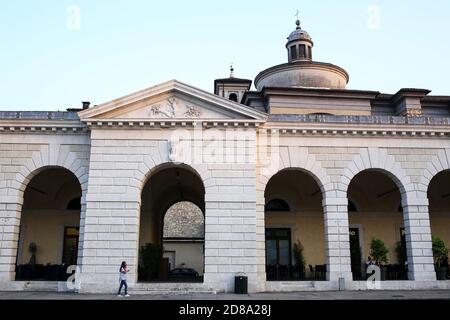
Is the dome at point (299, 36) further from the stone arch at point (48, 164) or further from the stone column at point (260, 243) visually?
the stone arch at point (48, 164)

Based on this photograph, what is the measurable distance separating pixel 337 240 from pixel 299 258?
14.9 feet

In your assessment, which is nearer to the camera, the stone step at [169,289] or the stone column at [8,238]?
the stone step at [169,289]

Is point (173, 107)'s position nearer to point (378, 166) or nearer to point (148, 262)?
point (148, 262)

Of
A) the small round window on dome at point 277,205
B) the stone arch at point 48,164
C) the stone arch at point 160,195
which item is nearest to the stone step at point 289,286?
the stone arch at point 160,195

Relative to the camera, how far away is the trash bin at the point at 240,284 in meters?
16.8

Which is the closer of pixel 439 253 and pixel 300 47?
pixel 439 253

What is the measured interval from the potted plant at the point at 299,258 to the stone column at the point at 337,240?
395cm

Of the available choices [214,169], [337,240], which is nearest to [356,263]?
[337,240]

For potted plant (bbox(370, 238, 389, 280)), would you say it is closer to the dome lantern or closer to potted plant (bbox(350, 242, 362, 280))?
potted plant (bbox(350, 242, 362, 280))

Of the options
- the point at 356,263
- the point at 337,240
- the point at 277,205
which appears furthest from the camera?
the point at 277,205

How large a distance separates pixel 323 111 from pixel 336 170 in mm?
8324

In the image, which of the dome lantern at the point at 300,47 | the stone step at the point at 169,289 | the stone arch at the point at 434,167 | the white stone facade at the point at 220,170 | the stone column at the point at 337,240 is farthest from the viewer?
the dome lantern at the point at 300,47

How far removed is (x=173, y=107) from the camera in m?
18.8
